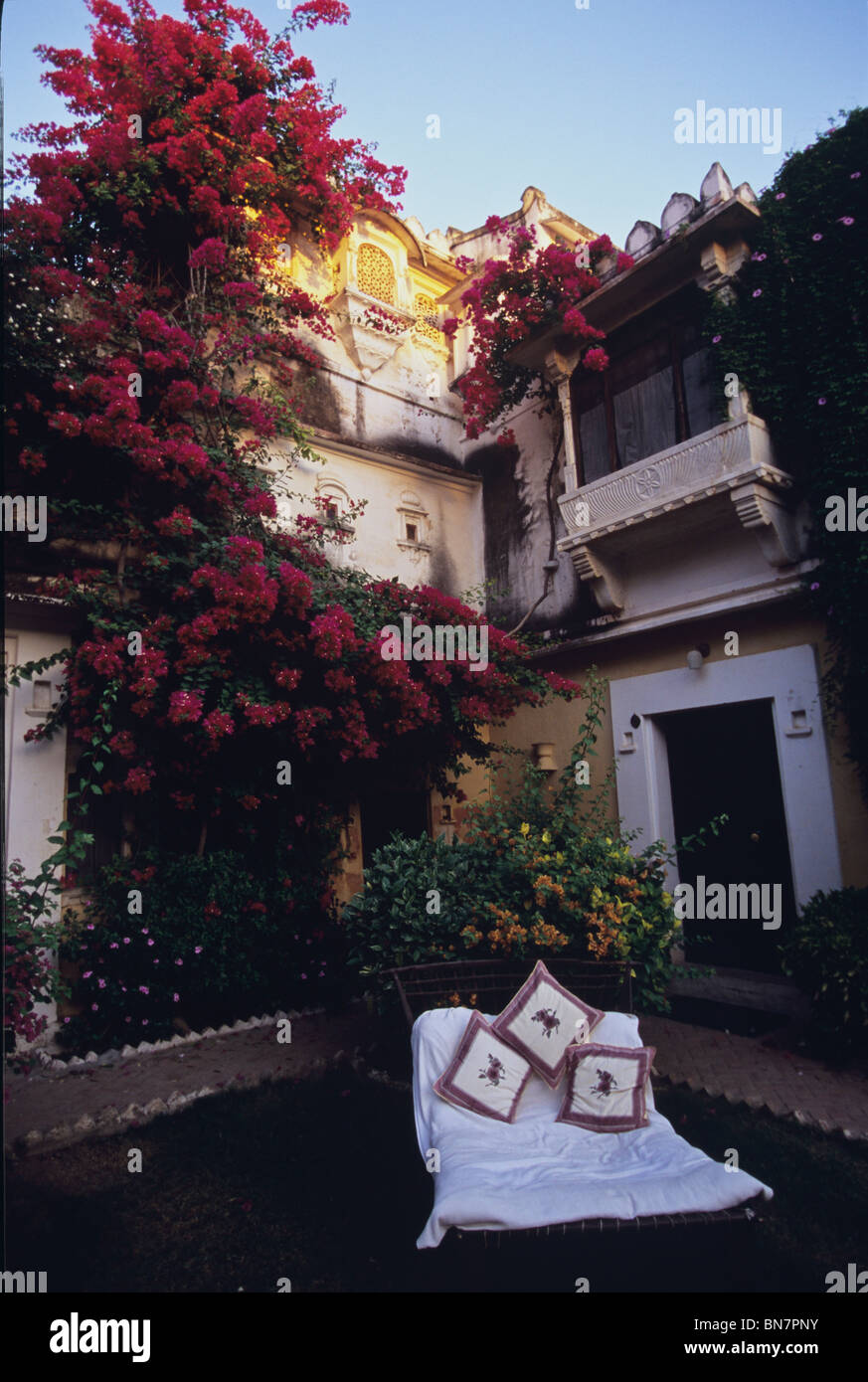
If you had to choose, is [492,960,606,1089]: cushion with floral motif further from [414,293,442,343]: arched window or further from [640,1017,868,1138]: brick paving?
[414,293,442,343]: arched window

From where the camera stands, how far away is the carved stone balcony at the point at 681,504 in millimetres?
6234

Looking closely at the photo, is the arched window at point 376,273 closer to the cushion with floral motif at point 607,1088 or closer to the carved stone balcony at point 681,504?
the carved stone balcony at point 681,504

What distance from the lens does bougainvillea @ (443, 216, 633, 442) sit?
7.62 m

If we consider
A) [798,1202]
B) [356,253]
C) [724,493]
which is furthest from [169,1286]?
[356,253]

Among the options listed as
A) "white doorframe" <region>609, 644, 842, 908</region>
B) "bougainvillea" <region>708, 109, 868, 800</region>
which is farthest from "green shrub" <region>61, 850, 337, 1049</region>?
"bougainvillea" <region>708, 109, 868, 800</region>

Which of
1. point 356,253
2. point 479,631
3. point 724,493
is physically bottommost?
point 479,631

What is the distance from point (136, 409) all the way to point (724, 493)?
4.90m

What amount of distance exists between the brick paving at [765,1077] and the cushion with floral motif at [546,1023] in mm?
1812

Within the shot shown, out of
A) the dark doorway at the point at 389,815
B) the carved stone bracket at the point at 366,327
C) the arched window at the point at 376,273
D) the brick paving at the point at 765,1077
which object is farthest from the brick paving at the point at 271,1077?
the arched window at the point at 376,273

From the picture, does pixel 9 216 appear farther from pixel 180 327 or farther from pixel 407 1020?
pixel 407 1020

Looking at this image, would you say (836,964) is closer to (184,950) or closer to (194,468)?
(184,950)

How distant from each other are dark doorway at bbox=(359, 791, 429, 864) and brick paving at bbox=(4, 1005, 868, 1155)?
2.38m

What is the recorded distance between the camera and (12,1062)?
337 cm
